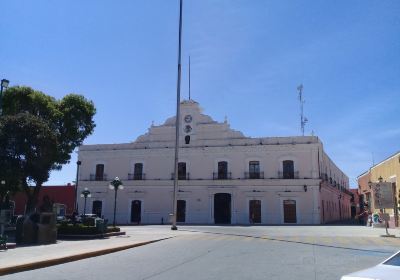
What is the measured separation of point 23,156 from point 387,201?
62.9 feet

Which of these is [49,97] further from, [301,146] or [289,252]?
[301,146]

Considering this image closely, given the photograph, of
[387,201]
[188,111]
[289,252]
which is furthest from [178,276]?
[188,111]

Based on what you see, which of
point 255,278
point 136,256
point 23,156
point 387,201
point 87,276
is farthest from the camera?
point 387,201

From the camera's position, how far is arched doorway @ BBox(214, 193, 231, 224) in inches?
1713

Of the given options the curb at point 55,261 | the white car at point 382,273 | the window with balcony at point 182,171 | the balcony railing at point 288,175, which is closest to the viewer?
the white car at point 382,273

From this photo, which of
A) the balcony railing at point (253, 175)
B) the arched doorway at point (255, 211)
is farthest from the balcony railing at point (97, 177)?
the arched doorway at point (255, 211)

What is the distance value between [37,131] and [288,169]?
27958mm

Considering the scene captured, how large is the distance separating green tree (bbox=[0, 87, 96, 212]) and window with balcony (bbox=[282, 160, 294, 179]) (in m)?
20.8

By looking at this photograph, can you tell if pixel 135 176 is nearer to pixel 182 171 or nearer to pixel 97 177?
pixel 97 177

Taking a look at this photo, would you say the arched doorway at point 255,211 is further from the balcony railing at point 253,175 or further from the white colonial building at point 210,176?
the balcony railing at point 253,175

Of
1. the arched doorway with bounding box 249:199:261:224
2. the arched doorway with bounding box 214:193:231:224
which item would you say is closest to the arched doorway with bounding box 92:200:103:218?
the arched doorway with bounding box 214:193:231:224

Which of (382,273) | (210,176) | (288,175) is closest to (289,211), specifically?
(288,175)

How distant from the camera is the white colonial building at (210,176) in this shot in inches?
1646

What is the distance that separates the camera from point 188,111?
46.2 m
